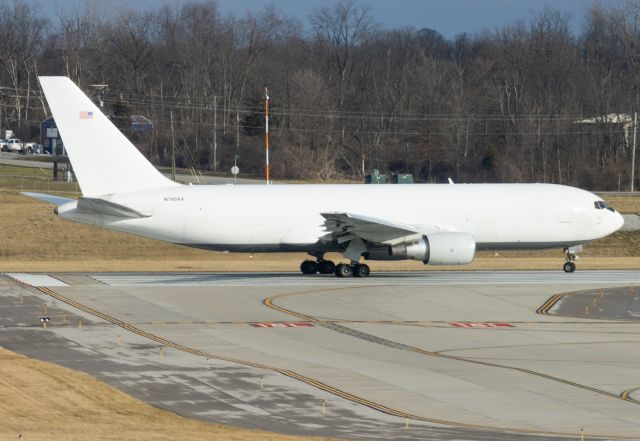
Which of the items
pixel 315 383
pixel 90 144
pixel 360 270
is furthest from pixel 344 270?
pixel 315 383

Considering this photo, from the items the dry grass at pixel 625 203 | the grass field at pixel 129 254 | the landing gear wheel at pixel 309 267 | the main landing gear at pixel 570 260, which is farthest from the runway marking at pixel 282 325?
the dry grass at pixel 625 203

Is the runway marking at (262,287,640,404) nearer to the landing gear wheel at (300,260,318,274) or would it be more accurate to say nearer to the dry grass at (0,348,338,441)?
the dry grass at (0,348,338,441)

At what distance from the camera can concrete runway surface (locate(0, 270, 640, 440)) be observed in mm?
25125

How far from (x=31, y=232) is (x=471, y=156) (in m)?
61.0

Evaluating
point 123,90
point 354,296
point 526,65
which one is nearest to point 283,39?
point 123,90

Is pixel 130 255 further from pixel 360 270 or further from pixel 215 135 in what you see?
pixel 215 135

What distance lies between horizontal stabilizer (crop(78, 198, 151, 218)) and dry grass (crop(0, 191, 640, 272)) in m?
9.01

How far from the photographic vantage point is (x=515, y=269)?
60375 mm

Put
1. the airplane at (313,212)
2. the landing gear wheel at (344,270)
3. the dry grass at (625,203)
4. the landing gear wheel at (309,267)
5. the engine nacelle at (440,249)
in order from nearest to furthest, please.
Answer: the airplane at (313,212) → the engine nacelle at (440,249) → the landing gear wheel at (344,270) → the landing gear wheel at (309,267) → the dry grass at (625,203)

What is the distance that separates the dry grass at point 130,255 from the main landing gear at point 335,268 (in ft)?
14.4

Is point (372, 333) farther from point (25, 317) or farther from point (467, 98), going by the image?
point (467, 98)

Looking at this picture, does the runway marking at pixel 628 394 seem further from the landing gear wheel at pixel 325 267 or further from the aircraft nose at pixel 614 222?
the aircraft nose at pixel 614 222

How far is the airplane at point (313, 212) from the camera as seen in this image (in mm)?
50250

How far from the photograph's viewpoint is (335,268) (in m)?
53.9
